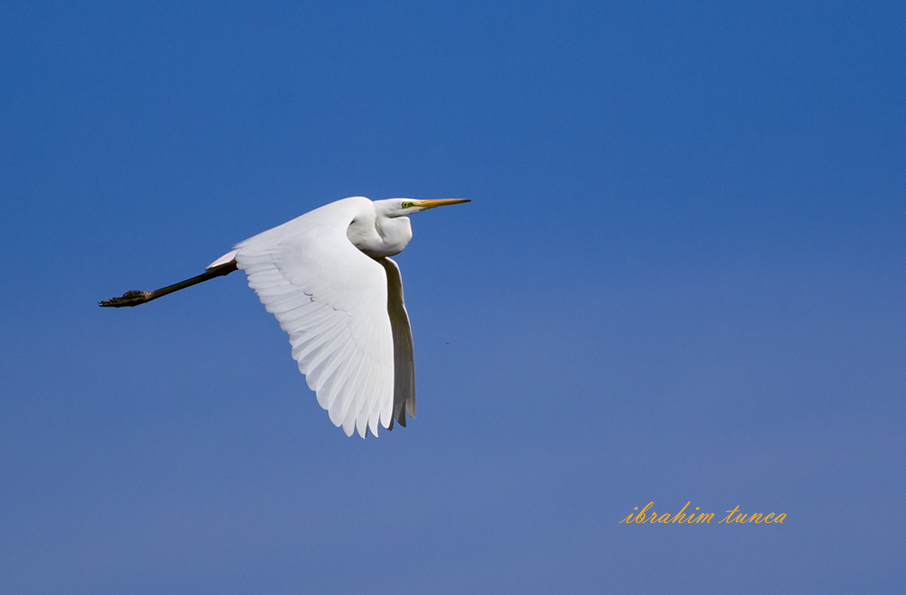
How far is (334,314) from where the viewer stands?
27.6 feet

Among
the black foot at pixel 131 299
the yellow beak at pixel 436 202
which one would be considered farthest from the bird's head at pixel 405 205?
the black foot at pixel 131 299

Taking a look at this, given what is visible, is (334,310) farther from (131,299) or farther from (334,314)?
(131,299)

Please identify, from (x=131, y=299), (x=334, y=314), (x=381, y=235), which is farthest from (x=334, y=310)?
(x=131, y=299)

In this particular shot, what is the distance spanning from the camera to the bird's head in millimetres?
11711

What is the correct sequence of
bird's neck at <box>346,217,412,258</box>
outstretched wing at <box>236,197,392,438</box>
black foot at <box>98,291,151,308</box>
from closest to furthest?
outstretched wing at <box>236,197,392,438</box> < bird's neck at <box>346,217,412,258</box> < black foot at <box>98,291,151,308</box>

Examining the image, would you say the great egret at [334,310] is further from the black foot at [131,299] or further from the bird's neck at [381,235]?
the black foot at [131,299]

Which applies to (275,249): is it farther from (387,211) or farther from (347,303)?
(387,211)

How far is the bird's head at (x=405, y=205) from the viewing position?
1171 centimetres

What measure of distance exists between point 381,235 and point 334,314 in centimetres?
336

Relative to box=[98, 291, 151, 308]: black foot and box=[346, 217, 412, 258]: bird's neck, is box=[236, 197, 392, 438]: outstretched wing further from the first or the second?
box=[98, 291, 151, 308]: black foot

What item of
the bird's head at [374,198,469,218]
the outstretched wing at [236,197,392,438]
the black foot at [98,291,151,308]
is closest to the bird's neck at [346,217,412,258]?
the bird's head at [374,198,469,218]

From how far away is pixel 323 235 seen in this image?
31.1ft

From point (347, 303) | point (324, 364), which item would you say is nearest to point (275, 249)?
point (347, 303)

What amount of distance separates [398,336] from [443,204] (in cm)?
202
